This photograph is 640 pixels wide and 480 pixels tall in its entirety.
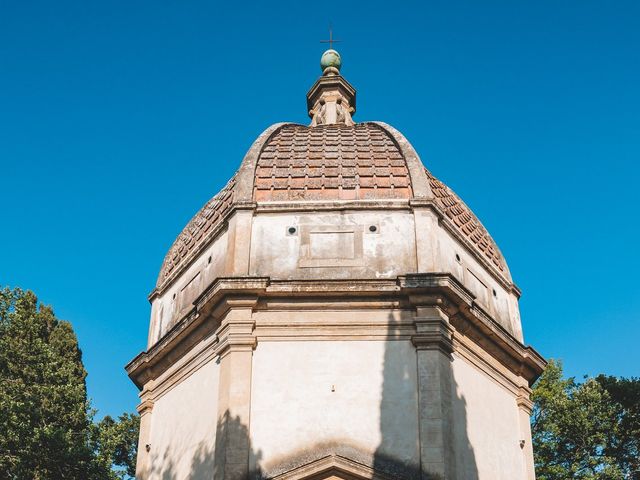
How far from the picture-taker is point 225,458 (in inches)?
486

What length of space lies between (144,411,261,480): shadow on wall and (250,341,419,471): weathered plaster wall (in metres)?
0.20

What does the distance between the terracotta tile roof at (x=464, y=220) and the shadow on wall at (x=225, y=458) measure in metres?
5.93

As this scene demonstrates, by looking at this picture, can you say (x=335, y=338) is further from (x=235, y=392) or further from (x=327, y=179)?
(x=327, y=179)

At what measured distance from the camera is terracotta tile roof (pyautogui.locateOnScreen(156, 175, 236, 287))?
16.0 meters

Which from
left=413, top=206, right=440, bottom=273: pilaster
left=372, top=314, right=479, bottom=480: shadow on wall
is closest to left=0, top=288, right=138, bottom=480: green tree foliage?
left=372, top=314, right=479, bottom=480: shadow on wall

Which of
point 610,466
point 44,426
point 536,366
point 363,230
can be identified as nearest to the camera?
point 363,230

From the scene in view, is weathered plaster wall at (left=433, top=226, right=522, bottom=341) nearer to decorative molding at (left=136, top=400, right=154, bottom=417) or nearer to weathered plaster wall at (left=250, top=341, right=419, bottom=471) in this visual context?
weathered plaster wall at (left=250, top=341, right=419, bottom=471)

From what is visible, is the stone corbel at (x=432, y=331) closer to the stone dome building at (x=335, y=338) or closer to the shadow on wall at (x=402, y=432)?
the stone dome building at (x=335, y=338)

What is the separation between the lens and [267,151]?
16.5 metres

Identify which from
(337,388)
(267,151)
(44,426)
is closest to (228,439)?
(337,388)

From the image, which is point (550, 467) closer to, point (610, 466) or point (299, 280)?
point (610, 466)

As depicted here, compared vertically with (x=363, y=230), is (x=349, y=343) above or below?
below

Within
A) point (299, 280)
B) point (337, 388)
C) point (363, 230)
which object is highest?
point (363, 230)

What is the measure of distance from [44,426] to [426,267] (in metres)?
10.8
